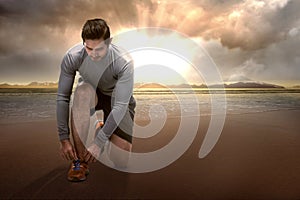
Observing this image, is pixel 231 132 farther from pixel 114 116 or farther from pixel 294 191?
pixel 114 116

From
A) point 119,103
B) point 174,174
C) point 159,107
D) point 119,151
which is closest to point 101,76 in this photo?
point 119,103

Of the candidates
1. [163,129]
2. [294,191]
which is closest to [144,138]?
[163,129]

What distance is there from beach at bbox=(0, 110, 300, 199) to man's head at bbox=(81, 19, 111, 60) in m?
0.96

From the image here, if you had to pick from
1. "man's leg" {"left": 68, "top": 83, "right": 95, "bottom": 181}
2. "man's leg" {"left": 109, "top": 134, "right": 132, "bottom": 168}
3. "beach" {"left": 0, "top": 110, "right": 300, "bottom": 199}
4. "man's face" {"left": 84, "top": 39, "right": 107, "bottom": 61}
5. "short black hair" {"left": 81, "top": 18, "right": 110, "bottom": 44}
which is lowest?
"beach" {"left": 0, "top": 110, "right": 300, "bottom": 199}

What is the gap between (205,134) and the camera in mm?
4090

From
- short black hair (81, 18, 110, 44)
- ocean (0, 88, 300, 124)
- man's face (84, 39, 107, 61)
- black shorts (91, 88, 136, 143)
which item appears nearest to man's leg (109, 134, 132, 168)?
black shorts (91, 88, 136, 143)

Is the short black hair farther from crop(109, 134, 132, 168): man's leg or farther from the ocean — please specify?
the ocean

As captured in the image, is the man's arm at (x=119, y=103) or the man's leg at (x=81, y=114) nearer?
the man's arm at (x=119, y=103)

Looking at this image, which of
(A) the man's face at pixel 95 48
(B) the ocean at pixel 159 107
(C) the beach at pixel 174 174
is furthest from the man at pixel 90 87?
(B) the ocean at pixel 159 107

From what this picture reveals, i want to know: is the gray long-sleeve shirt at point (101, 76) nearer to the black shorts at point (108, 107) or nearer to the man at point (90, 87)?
the man at point (90, 87)

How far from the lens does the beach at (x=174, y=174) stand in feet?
6.40

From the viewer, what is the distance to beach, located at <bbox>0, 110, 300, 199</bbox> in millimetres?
1949

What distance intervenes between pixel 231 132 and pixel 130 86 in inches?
97.0

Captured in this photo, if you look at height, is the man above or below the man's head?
below
